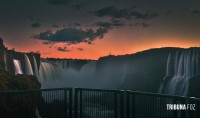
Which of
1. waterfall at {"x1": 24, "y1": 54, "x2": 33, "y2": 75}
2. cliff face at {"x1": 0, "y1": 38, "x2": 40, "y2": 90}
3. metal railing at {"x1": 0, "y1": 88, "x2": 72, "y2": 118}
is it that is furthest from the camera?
waterfall at {"x1": 24, "y1": 54, "x2": 33, "y2": 75}

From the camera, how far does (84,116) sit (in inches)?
418

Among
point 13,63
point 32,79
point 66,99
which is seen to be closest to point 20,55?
point 13,63

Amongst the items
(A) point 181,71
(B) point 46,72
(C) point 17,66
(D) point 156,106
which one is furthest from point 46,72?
(D) point 156,106

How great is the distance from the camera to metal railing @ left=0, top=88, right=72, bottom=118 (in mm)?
9594

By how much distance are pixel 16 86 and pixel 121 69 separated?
6507 cm

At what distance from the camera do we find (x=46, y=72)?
83062 millimetres

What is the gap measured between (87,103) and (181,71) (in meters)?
54.7

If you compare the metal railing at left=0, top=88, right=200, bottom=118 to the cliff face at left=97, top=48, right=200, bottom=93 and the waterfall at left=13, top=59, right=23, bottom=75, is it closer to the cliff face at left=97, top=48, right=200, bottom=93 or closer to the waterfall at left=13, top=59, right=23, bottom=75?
Result: the waterfall at left=13, top=59, right=23, bottom=75

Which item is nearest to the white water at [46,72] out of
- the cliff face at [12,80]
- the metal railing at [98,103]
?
the cliff face at [12,80]

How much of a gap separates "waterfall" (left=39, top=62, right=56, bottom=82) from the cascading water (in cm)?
2637

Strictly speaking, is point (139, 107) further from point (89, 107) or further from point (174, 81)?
point (174, 81)

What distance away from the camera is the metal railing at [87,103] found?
26.7 feet

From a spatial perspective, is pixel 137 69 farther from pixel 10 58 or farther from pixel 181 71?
pixel 10 58

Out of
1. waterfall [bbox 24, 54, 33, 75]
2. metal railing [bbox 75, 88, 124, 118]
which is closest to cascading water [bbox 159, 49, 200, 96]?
waterfall [bbox 24, 54, 33, 75]
